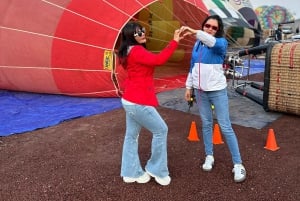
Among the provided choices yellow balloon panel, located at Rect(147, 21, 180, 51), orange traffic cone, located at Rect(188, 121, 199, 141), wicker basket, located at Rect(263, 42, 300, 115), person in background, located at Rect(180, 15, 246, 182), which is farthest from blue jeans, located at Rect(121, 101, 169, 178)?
yellow balloon panel, located at Rect(147, 21, 180, 51)

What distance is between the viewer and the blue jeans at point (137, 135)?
299cm

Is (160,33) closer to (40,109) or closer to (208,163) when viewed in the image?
(40,109)

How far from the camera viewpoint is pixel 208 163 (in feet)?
11.5

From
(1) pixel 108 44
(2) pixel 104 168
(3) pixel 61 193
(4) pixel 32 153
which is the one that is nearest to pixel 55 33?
(1) pixel 108 44

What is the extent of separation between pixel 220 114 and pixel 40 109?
12.1 ft

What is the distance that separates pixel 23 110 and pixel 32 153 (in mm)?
2087

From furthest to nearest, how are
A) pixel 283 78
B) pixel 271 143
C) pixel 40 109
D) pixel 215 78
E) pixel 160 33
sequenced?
pixel 160 33, pixel 40 109, pixel 283 78, pixel 271 143, pixel 215 78

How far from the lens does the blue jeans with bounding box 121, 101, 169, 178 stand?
118 inches

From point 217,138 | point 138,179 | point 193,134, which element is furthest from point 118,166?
point 217,138

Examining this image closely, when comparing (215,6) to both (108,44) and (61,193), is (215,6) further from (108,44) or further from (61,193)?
(61,193)

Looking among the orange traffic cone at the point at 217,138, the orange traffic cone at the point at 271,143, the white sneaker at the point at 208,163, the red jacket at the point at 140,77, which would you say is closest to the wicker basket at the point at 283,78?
the orange traffic cone at the point at 271,143

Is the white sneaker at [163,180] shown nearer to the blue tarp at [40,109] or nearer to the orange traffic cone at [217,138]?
the orange traffic cone at [217,138]

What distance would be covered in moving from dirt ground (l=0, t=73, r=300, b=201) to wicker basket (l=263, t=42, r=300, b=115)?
29 cm

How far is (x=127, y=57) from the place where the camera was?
115 inches
